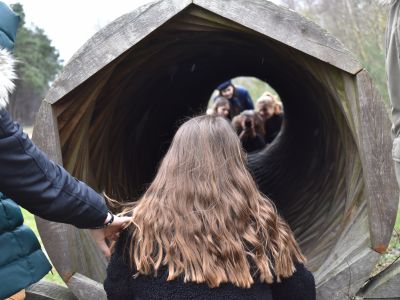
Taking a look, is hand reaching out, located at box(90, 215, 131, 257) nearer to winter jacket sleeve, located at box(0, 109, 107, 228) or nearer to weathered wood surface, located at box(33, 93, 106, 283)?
winter jacket sleeve, located at box(0, 109, 107, 228)

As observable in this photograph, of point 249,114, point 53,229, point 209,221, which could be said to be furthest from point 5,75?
point 249,114

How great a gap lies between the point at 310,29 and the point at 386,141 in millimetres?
708

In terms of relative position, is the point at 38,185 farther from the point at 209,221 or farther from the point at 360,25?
the point at 360,25

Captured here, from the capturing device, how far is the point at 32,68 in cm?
2803

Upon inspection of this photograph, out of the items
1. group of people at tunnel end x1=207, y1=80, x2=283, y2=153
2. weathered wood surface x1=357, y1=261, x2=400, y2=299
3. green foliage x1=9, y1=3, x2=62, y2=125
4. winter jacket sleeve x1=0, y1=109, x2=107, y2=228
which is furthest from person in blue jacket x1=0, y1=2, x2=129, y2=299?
green foliage x1=9, y1=3, x2=62, y2=125

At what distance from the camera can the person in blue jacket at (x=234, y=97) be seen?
9445mm

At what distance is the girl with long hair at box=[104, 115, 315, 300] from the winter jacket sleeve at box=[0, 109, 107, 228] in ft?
0.77

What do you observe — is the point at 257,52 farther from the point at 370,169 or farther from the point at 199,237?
the point at 199,237

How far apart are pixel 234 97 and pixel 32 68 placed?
797 inches

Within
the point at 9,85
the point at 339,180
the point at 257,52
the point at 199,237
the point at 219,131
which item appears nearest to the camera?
the point at 9,85

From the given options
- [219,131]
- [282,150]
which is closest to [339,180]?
[219,131]

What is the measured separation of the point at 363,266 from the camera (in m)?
3.14

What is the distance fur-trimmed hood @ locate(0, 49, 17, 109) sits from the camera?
211 cm

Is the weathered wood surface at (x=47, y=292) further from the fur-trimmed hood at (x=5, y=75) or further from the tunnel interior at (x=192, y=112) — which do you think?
the fur-trimmed hood at (x=5, y=75)
